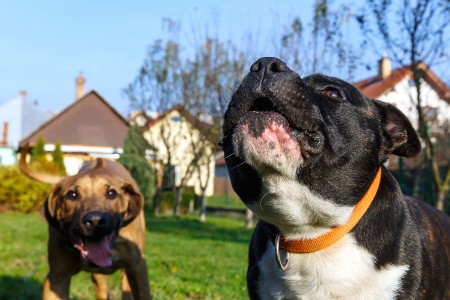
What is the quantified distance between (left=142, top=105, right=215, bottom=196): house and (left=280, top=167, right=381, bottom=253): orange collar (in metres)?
20.5

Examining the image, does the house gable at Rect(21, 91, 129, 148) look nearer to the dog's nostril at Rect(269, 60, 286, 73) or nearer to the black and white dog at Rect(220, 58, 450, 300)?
the black and white dog at Rect(220, 58, 450, 300)

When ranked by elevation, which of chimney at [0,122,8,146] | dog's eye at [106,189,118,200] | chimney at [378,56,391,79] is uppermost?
chimney at [378,56,391,79]

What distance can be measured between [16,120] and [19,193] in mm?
42330

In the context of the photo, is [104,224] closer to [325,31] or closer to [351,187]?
[351,187]

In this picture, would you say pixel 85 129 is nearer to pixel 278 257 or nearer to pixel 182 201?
pixel 182 201

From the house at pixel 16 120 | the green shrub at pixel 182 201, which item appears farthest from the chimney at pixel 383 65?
the house at pixel 16 120

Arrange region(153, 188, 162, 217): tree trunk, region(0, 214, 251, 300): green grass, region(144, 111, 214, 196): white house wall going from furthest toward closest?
region(153, 188, 162, 217): tree trunk < region(144, 111, 214, 196): white house wall < region(0, 214, 251, 300): green grass

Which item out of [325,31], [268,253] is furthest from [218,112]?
[268,253]

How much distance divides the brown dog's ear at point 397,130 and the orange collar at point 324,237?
38 cm

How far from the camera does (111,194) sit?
575 centimetres

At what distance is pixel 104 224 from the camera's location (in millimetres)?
5180

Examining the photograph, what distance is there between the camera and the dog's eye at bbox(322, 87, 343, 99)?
3.04 m

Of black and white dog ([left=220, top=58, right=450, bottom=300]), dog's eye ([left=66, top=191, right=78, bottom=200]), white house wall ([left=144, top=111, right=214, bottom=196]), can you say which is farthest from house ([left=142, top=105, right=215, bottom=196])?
black and white dog ([left=220, top=58, right=450, bottom=300])

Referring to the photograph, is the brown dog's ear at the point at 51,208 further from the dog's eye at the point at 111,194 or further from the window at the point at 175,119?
the window at the point at 175,119
